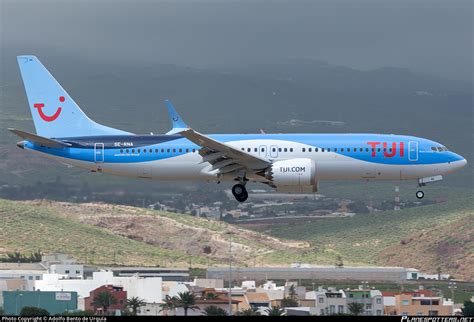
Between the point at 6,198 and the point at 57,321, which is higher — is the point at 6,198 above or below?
above

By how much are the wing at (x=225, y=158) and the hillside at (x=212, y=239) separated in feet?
87.1

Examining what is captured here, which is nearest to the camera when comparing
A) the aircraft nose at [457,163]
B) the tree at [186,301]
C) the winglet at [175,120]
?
the tree at [186,301]

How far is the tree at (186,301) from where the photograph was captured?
62062mm

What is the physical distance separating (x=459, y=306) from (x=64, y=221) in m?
43.5

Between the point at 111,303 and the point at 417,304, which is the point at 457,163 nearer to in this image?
the point at 417,304

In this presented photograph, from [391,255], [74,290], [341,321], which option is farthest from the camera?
[391,255]

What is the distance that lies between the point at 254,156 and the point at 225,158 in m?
1.58

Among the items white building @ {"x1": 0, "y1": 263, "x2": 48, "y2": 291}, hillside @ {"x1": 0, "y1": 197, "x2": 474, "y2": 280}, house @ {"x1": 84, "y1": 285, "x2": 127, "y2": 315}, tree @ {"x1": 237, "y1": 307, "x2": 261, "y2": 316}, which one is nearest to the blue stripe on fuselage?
house @ {"x1": 84, "y1": 285, "x2": 127, "y2": 315}

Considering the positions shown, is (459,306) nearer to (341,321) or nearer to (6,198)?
(341,321)

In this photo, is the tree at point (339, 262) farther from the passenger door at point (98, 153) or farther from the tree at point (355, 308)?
the passenger door at point (98, 153)

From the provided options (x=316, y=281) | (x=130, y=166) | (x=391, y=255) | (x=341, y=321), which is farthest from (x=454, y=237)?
(x=341, y=321)

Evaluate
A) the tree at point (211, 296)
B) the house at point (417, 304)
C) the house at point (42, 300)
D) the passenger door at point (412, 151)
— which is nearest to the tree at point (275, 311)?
the tree at point (211, 296)

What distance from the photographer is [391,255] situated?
99.3 metres

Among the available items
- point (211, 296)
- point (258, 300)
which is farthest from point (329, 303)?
point (211, 296)
